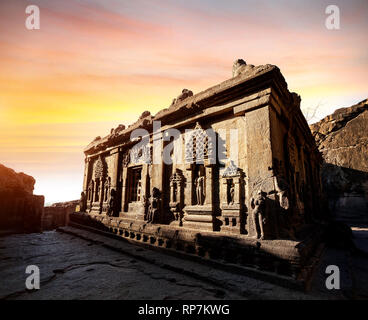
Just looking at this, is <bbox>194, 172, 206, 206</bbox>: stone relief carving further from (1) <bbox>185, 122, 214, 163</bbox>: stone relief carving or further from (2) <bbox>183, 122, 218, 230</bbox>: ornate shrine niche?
(1) <bbox>185, 122, 214, 163</bbox>: stone relief carving

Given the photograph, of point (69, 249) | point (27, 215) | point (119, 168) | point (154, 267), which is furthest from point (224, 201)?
point (27, 215)

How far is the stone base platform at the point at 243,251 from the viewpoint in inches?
117

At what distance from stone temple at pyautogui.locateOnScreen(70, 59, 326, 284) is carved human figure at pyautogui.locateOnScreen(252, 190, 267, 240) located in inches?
0.7

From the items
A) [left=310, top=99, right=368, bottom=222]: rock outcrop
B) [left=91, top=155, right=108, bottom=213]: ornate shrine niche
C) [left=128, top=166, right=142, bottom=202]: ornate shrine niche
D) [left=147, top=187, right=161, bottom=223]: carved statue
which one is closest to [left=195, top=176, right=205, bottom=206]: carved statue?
[left=147, top=187, right=161, bottom=223]: carved statue

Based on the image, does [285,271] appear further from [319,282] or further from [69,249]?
[69,249]

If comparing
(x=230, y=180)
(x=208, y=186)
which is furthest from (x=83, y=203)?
(x=230, y=180)

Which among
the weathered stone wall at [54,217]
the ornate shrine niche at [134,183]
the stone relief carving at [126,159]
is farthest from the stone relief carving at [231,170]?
the weathered stone wall at [54,217]

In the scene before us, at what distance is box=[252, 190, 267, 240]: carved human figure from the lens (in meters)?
3.58

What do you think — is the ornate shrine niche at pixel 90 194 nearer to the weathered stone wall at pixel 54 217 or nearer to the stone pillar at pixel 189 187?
the weathered stone wall at pixel 54 217

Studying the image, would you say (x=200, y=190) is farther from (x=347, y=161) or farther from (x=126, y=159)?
(x=347, y=161)

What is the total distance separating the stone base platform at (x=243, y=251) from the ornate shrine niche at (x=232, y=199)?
0.28 meters

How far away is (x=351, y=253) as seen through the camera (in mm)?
4930

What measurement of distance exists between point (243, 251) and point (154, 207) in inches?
130
